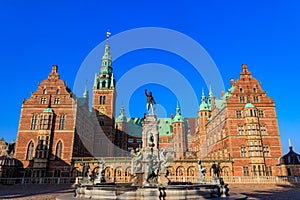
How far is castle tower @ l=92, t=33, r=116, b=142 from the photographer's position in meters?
53.7

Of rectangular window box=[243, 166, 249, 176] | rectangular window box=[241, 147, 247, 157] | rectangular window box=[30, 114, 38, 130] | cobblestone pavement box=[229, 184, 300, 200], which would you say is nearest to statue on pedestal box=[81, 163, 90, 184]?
cobblestone pavement box=[229, 184, 300, 200]

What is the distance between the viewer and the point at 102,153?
170 ft

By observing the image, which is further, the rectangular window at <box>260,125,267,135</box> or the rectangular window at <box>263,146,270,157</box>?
the rectangular window at <box>260,125,267,135</box>

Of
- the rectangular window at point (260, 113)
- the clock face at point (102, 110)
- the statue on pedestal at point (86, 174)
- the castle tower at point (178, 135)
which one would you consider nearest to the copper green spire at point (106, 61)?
the clock face at point (102, 110)

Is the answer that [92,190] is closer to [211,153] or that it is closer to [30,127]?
[30,127]

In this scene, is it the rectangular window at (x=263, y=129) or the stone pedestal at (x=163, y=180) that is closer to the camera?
the stone pedestal at (x=163, y=180)

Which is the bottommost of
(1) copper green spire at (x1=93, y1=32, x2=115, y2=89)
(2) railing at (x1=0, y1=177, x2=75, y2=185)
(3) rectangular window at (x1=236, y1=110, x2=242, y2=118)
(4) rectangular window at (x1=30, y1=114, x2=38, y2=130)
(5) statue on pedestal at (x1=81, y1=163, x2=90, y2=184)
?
(2) railing at (x1=0, y1=177, x2=75, y2=185)

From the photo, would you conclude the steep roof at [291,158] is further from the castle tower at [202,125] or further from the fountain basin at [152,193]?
the fountain basin at [152,193]

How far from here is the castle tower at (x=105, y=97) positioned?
53688 millimetres

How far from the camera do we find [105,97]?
5606cm

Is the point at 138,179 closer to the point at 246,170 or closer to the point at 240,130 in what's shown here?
the point at 246,170

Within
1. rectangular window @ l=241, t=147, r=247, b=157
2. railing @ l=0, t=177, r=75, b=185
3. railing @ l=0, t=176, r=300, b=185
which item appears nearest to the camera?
railing @ l=0, t=176, r=300, b=185

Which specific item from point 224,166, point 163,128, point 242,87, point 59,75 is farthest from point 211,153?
point 59,75

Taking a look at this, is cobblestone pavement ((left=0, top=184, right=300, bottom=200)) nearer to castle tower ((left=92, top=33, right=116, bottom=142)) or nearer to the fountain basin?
the fountain basin
